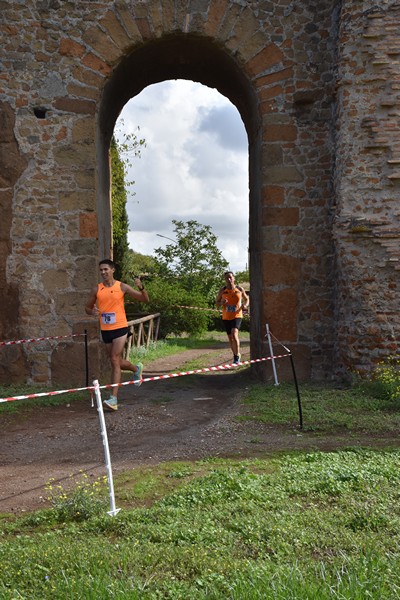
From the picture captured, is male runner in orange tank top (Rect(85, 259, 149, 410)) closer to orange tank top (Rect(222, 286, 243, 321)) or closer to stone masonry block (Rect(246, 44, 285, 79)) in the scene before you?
orange tank top (Rect(222, 286, 243, 321))

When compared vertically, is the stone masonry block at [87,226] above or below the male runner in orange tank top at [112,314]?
above

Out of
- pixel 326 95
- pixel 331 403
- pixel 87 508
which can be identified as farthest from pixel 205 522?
pixel 326 95

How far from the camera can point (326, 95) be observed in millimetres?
9484

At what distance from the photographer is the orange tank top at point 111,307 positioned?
24.6 ft

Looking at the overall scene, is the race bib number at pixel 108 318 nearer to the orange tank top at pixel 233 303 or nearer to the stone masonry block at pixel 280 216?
the stone masonry block at pixel 280 216

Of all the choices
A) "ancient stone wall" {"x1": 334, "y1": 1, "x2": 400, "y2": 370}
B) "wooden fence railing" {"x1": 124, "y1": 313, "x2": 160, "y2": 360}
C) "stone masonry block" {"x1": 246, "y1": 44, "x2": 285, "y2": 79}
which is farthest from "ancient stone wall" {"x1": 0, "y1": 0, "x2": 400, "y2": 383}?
"wooden fence railing" {"x1": 124, "y1": 313, "x2": 160, "y2": 360}

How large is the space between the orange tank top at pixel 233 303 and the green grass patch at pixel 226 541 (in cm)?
634

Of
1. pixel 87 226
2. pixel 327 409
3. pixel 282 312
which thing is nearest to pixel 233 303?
pixel 282 312

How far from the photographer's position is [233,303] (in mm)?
10969

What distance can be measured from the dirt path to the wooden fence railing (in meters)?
5.41

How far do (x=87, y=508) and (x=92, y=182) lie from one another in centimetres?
641

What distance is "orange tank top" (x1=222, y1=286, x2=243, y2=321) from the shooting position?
11.0 metres

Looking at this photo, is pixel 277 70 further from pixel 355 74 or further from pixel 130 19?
pixel 130 19

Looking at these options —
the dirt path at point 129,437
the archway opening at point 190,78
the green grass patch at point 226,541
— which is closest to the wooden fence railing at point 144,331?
the archway opening at point 190,78
